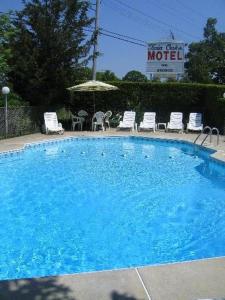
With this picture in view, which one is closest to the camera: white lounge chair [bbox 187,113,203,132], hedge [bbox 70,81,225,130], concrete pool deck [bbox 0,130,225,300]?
concrete pool deck [bbox 0,130,225,300]

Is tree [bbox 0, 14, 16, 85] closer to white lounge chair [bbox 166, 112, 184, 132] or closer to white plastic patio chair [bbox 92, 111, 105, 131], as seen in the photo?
white plastic patio chair [bbox 92, 111, 105, 131]

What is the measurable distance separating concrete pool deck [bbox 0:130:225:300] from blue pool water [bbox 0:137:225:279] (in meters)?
1.59

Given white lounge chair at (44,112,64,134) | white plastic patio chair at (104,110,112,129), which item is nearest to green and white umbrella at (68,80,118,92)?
white plastic patio chair at (104,110,112,129)

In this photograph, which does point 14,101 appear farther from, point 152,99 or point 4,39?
point 152,99

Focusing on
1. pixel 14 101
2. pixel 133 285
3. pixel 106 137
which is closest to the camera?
pixel 133 285

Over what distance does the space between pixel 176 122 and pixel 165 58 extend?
9.26 m

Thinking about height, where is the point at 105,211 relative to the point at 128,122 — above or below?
below

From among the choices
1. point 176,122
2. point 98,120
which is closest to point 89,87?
point 98,120

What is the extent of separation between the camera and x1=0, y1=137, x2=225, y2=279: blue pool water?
20.8 ft

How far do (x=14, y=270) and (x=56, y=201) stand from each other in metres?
3.43

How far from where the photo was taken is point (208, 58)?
5284cm

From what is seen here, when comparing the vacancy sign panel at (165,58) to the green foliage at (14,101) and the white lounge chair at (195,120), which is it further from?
the green foliage at (14,101)

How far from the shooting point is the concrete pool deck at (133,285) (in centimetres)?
396

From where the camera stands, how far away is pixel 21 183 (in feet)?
35.1
